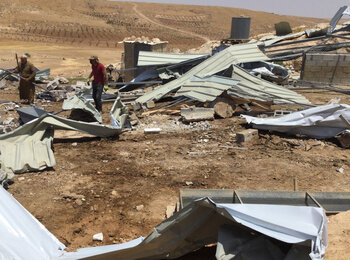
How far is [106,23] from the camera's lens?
46000 millimetres

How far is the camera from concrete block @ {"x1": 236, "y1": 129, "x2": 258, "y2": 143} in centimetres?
730

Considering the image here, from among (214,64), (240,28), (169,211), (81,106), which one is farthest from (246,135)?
(240,28)

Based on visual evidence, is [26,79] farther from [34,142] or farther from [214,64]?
[214,64]

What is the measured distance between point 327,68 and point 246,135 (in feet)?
23.6

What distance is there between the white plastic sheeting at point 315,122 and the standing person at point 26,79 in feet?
22.4

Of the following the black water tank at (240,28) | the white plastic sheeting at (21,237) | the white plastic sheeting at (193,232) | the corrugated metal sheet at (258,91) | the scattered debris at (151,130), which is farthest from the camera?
the black water tank at (240,28)

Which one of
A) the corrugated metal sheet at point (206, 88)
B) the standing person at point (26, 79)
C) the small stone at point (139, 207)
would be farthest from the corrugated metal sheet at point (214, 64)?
the small stone at point (139, 207)

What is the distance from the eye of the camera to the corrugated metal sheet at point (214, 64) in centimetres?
996

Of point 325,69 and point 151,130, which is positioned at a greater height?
point 325,69

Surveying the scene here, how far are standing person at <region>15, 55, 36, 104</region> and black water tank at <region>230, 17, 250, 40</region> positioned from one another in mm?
9791

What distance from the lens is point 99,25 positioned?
44.1 m

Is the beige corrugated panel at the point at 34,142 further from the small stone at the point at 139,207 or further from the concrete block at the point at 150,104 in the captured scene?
the concrete block at the point at 150,104

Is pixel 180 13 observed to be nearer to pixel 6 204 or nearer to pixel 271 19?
pixel 271 19

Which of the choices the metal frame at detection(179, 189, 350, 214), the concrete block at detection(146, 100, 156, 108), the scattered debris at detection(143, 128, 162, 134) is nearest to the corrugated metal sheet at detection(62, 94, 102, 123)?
the scattered debris at detection(143, 128, 162, 134)
